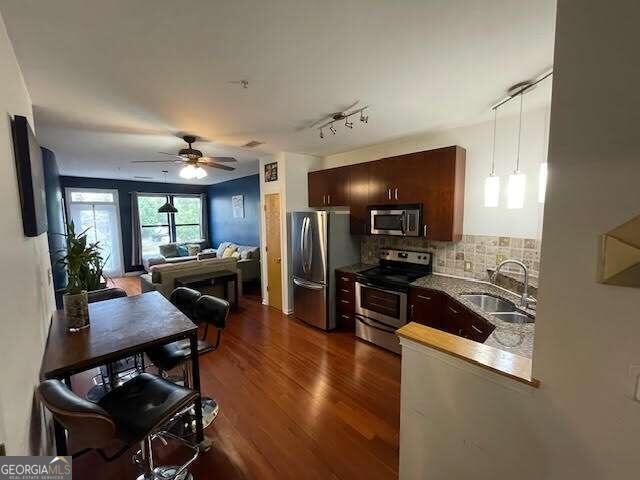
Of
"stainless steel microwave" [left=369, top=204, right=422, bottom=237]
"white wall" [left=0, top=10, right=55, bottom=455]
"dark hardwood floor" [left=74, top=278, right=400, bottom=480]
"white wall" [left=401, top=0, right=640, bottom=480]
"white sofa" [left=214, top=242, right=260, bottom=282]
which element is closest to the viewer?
"white wall" [left=401, top=0, right=640, bottom=480]

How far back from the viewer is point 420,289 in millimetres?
2760

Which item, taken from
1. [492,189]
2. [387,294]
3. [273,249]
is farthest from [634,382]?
[273,249]

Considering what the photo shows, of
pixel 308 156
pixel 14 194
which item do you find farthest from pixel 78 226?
pixel 14 194

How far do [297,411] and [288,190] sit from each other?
114 inches

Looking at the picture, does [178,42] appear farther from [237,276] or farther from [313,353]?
[237,276]

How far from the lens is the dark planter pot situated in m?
1.72

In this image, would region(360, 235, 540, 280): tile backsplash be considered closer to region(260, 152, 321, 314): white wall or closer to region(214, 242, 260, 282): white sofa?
region(260, 152, 321, 314): white wall

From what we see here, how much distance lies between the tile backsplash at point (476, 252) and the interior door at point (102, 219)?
7.10 meters

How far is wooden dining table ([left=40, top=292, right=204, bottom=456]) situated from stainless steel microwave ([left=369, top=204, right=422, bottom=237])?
92.1 inches

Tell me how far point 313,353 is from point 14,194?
2739 mm

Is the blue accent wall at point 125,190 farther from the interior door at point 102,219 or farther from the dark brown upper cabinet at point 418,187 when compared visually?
the dark brown upper cabinet at point 418,187

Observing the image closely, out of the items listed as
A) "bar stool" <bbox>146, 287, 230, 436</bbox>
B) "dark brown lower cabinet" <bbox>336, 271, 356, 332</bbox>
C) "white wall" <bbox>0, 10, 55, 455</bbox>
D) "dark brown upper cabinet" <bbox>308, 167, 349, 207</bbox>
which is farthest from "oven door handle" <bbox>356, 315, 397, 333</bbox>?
"white wall" <bbox>0, 10, 55, 455</bbox>

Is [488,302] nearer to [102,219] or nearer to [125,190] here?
[125,190]

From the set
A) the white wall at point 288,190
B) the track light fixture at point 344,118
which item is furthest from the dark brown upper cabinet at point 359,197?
the white wall at point 288,190
